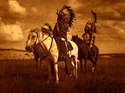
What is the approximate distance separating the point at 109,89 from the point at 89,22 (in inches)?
188

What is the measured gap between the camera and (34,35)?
185 inches

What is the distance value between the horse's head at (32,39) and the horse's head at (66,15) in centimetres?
123

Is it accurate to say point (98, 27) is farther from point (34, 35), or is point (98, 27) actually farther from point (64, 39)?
point (34, 35)

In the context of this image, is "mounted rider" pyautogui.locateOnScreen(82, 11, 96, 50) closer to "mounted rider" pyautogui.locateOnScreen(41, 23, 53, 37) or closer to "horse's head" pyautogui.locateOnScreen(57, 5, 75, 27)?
"horse's head" pyautogui.locateOnScreen(57, 5, 75, 27)

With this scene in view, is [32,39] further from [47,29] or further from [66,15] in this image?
[66,15]

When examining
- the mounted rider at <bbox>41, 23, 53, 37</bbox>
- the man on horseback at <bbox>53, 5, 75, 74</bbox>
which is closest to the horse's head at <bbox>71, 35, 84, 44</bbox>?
the man on horseback at <bbox>53, 5, 75, 74</bbox>

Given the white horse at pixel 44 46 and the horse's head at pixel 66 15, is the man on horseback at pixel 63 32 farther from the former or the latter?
the white horse at pixel 44 46

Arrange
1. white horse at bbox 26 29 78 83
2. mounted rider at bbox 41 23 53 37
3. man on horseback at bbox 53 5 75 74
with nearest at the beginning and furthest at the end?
white horse at bbox 26 29 78 83, mounted rider at bbox 41 23 53 37, man on horseback at bbox 53 5 75 74

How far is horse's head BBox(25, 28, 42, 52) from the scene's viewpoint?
4570 millimetres

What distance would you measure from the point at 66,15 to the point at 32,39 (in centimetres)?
189

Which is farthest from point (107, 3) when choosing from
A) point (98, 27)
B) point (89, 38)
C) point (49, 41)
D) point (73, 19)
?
point (49, 41)

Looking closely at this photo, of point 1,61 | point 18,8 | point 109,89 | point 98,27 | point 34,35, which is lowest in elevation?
point 109,89

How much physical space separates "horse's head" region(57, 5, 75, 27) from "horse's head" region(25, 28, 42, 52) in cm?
123

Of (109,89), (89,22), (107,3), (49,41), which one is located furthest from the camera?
(107,3)
